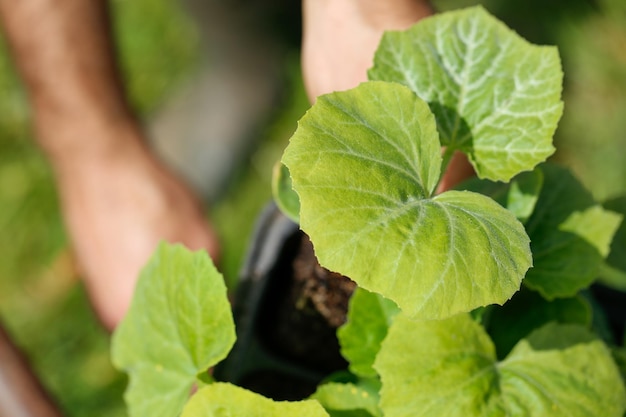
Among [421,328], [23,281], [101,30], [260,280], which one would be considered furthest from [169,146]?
[421,328]

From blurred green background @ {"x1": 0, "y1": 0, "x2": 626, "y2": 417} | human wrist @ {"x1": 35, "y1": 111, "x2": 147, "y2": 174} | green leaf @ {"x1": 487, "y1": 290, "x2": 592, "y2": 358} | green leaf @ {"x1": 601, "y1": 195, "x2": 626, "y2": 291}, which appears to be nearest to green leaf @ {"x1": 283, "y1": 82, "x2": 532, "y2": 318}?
green leaf @ {"x1": 487, "y1": 290, "x2": 592, "y2": 358}

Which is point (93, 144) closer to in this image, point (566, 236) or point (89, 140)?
point (89, 140)

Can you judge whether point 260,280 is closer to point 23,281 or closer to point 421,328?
point 421,328

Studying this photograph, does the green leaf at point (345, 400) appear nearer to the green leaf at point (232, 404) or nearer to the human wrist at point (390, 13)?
the green leaf at point (232, 404)

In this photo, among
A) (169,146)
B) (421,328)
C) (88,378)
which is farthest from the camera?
(169,146)

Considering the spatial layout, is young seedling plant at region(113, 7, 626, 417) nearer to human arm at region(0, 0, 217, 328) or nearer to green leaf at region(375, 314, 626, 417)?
green leaf at region(375, 314, 626, 417)
